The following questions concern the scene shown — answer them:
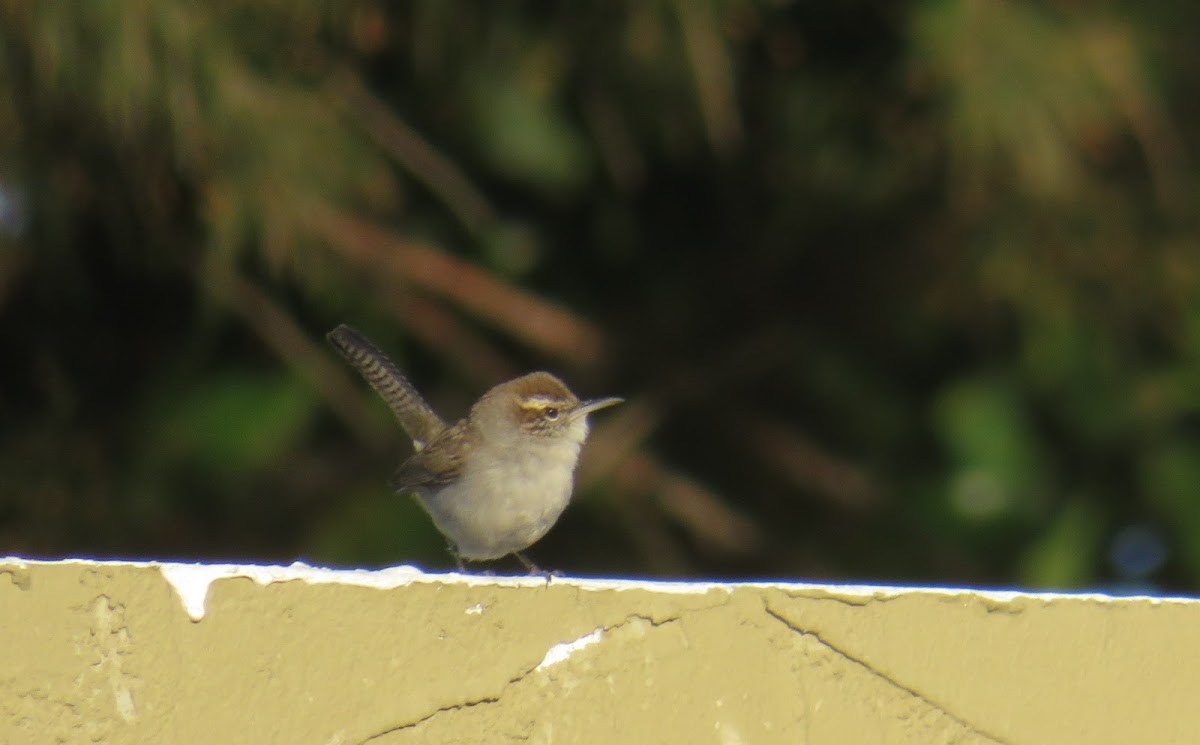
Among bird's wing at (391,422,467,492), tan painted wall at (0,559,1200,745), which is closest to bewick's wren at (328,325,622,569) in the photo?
bird's wing at (391,422,467,492)

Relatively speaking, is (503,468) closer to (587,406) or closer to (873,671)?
(587,406)

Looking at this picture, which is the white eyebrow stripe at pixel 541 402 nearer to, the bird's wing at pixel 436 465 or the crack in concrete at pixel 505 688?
the bird's wing at pixel 436 465

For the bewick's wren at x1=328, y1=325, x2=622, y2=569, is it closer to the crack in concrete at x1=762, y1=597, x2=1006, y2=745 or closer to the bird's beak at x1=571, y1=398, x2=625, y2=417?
the bird's beak at x1=571, y1=398, x2=625, y2=417

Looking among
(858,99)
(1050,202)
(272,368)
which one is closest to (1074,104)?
(1050,202)

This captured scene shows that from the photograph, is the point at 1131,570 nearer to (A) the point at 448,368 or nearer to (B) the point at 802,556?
(B) the point at 802,556

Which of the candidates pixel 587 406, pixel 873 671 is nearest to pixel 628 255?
pixel 587 406

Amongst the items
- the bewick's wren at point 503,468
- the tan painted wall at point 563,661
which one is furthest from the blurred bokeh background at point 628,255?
the tan painted wall at point 563,661
